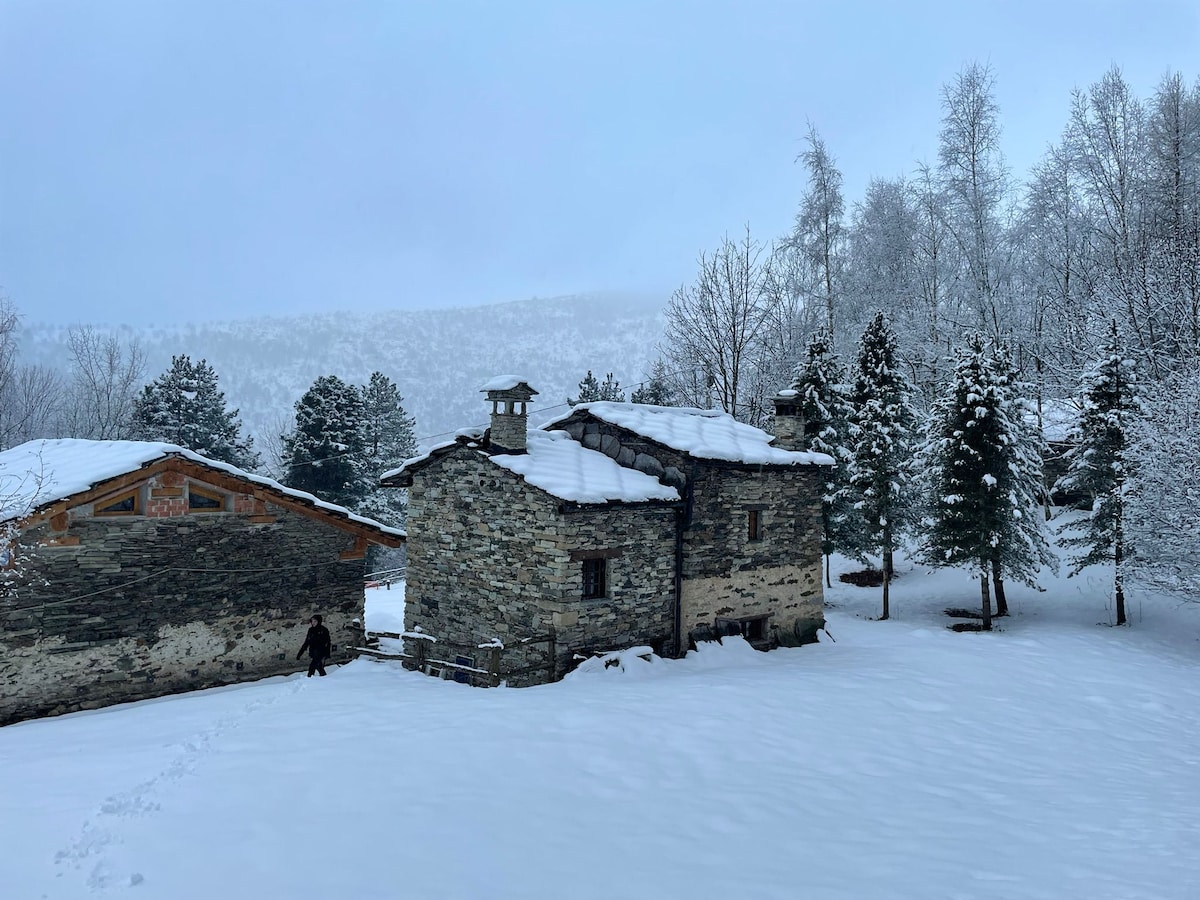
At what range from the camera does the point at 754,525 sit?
17.8 m

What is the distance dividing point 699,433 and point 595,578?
501 centimetres

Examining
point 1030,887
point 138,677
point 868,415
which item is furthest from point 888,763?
point 868,415

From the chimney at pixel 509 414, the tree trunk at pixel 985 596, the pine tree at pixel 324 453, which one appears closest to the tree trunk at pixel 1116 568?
the tree trunk at pixel 985 596

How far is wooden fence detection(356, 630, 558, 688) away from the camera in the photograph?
13.0m

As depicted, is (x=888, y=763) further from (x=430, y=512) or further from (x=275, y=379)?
(x=275, y=379)

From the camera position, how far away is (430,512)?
16766mm

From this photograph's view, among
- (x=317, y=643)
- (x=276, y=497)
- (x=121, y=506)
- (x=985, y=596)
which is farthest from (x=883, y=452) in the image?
(x=121, y=506)

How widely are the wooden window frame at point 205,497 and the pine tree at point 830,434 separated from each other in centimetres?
1884

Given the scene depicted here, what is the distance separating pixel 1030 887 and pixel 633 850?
3394 mm

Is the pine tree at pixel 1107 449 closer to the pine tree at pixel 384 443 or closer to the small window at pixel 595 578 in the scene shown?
the small window at pixel 595 578

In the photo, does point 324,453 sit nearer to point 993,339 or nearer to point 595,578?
point 595,578

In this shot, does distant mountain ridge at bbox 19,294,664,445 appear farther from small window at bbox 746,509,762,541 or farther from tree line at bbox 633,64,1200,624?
small window at bbox 746,509,762,541

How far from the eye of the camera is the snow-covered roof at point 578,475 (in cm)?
1417

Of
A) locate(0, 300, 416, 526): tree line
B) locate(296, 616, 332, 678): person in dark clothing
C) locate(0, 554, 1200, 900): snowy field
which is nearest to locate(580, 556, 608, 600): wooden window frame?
locate(0, 554, 1200, 900): snowy field
